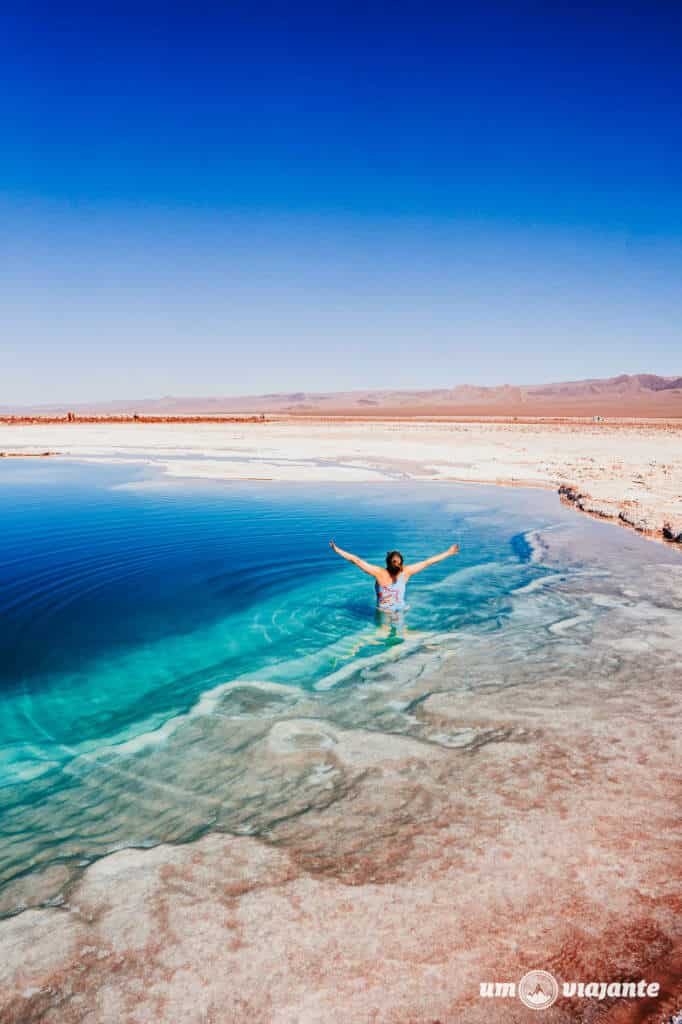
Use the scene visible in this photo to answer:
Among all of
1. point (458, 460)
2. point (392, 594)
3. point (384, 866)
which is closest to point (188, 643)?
point (392, 594)

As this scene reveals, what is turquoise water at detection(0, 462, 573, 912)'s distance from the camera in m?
4.58

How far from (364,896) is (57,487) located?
18.8m

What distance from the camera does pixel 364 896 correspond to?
3428 millimetres

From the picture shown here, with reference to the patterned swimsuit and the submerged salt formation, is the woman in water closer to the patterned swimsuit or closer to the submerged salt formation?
the patterned swimsuit

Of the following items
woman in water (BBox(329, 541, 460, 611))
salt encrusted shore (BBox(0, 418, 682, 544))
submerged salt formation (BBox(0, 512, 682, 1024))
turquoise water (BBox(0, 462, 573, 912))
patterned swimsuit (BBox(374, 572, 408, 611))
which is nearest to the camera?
submerged salt formation (BBox(0, 512, 682, 1024))

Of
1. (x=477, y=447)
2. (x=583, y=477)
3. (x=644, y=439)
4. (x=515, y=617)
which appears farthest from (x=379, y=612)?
(x=644, y=439)

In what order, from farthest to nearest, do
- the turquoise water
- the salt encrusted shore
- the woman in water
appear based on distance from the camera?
the salt encrusted shore → the woman in water → the turquoise water

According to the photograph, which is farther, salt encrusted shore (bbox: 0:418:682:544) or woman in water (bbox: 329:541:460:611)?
salt encrusted shore (bbox: 0:418:682:544)

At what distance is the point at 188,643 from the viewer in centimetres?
793

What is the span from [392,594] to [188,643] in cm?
268

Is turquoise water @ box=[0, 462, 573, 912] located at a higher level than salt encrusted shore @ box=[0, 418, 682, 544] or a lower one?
lower

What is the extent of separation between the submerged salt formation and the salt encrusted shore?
8.28m

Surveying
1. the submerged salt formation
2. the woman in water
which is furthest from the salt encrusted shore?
the submerged salt formation

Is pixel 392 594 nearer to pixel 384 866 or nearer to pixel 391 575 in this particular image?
pixel 391 575
